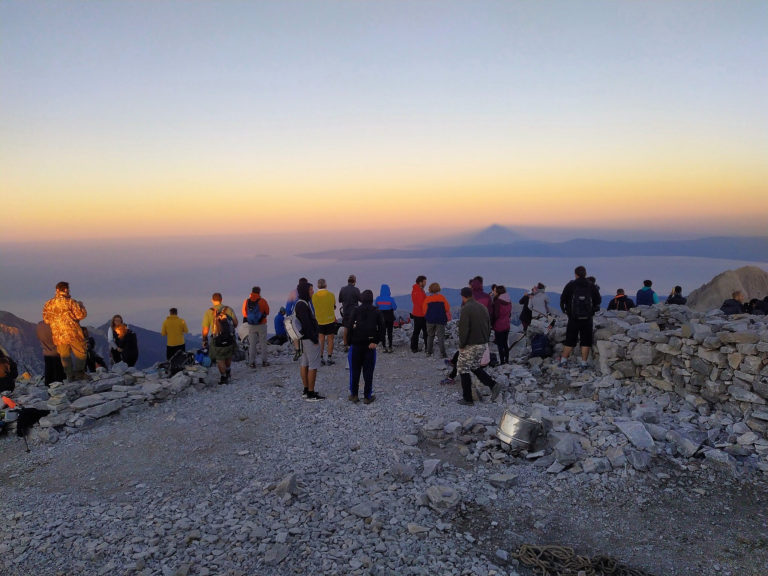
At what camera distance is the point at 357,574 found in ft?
16.5

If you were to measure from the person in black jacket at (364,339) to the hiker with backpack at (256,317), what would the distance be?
3.74 meters

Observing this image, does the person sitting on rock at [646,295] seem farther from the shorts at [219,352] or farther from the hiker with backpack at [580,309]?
the shorts at [219,352]

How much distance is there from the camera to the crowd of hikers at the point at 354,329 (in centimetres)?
998

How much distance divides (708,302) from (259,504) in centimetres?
2144

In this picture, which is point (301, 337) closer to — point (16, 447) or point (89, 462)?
point (89, 462)

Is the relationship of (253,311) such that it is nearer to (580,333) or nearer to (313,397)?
(313,397)

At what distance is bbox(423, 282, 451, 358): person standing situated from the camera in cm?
1350

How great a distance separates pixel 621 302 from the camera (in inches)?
600

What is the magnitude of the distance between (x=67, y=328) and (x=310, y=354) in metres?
5.77

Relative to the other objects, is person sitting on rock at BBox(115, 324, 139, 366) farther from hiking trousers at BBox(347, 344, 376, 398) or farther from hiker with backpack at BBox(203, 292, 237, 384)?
hiking trousers at BBox(347, 344, 376, 398)

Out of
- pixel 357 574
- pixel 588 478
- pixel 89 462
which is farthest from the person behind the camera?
pixel 89 462

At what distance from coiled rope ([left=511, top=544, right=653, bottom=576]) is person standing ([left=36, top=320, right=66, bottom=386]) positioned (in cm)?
1106

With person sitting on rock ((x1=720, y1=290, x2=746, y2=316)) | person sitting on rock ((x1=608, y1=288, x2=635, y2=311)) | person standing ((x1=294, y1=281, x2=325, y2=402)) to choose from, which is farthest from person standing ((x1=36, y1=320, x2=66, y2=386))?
person sitting on rock ((x1=720, y1=290, x2=746, y2=316))

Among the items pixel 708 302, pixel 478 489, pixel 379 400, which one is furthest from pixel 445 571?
pixel 708 302
